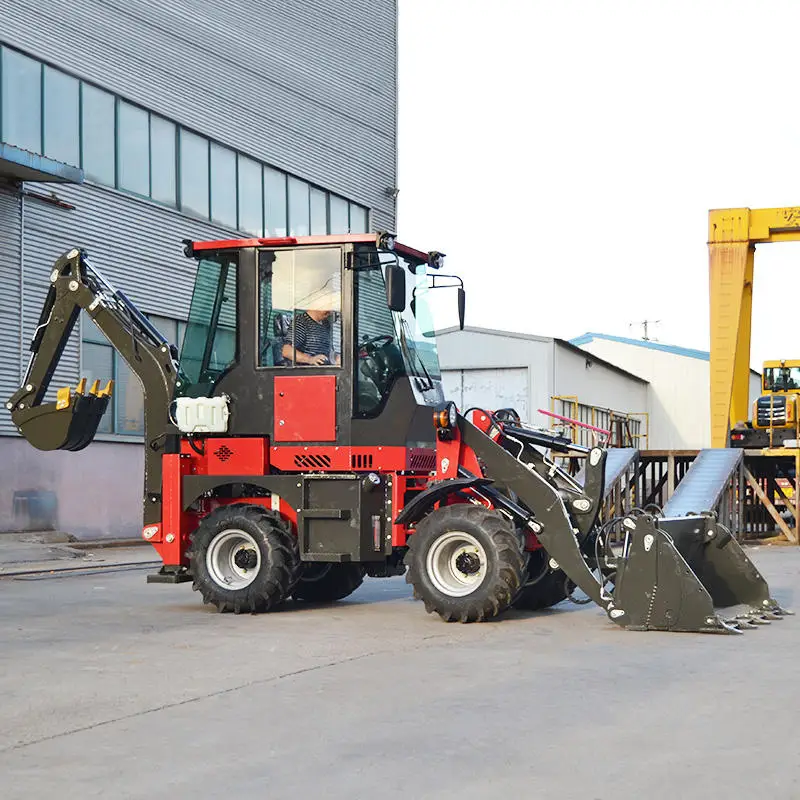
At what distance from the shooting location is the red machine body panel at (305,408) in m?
12.1

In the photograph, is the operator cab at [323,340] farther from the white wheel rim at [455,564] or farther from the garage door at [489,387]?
the garage door at [489,387]

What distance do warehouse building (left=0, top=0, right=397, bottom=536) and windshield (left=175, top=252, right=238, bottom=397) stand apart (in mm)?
10314

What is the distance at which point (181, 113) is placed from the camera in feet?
90.8

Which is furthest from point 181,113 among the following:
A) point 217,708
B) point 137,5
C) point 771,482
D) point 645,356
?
point 645,356

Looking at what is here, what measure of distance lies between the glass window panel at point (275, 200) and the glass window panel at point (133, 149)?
4.21 m

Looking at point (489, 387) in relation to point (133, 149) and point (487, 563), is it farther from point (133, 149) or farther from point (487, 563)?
point (487, 563)

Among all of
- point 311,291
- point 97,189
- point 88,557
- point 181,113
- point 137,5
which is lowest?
point 88,557

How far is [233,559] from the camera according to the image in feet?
40.1

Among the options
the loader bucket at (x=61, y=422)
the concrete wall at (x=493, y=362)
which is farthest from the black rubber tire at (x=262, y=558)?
the concrete wall at (x=493, y=362)

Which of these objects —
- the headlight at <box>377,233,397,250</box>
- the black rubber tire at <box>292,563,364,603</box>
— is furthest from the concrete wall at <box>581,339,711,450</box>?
the headlight at <box>377,233,397,250</box>

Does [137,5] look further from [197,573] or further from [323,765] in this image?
[323,765]

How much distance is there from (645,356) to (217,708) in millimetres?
51151

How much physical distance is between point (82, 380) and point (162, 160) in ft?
49.2

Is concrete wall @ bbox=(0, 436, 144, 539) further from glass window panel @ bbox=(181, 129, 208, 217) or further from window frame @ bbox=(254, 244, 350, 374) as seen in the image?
window frame @ bbox=(254, 244, 350, 374)
